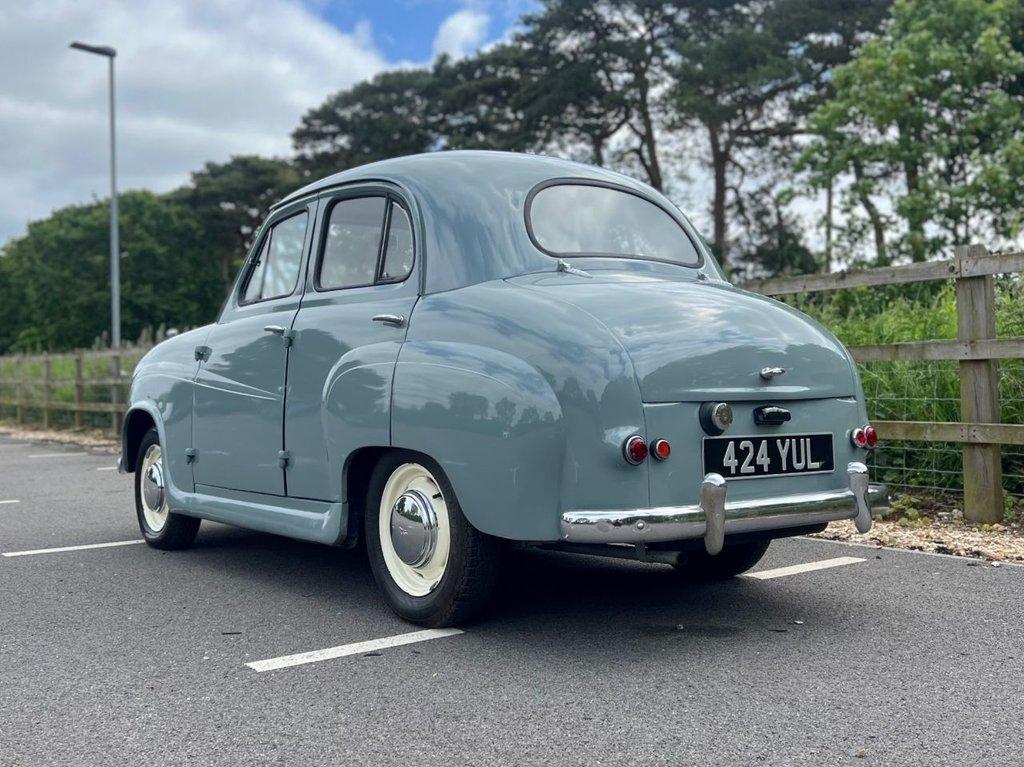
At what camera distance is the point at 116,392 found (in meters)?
16.0

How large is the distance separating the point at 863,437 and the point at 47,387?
17.3 meters

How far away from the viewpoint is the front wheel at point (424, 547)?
13.3 ft

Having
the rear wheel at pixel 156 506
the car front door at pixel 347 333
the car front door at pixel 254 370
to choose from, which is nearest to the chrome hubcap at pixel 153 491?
the rear wheel at pixel 156 506

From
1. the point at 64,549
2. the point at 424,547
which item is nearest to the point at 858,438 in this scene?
the point at 424,547

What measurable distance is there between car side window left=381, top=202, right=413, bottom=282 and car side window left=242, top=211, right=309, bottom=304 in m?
0.71

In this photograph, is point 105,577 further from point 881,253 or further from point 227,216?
point 227,216

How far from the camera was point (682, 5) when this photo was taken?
27781 mm

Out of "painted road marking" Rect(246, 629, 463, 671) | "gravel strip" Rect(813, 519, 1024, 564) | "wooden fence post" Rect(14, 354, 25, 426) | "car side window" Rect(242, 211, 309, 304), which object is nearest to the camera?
"painted road marking" Rect(246, 629, 463, 671)

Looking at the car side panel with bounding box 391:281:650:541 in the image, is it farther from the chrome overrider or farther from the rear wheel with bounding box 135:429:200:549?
the rear wheel with bounding box 135:429:200:549

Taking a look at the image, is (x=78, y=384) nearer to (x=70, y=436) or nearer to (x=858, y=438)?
(x=70, y=436)

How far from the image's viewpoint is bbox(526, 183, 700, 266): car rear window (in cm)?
459

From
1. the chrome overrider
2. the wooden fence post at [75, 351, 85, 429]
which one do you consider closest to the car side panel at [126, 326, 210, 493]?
the chrome overrider

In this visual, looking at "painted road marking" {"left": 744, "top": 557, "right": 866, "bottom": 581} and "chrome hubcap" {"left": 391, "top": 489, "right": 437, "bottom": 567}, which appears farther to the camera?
"painted road marking" {"left": 744, "top": 557, "right": 866, "bottom": 581}

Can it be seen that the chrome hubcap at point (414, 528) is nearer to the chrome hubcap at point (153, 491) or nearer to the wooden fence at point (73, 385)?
the chrome hubcap at point (153, 491)
